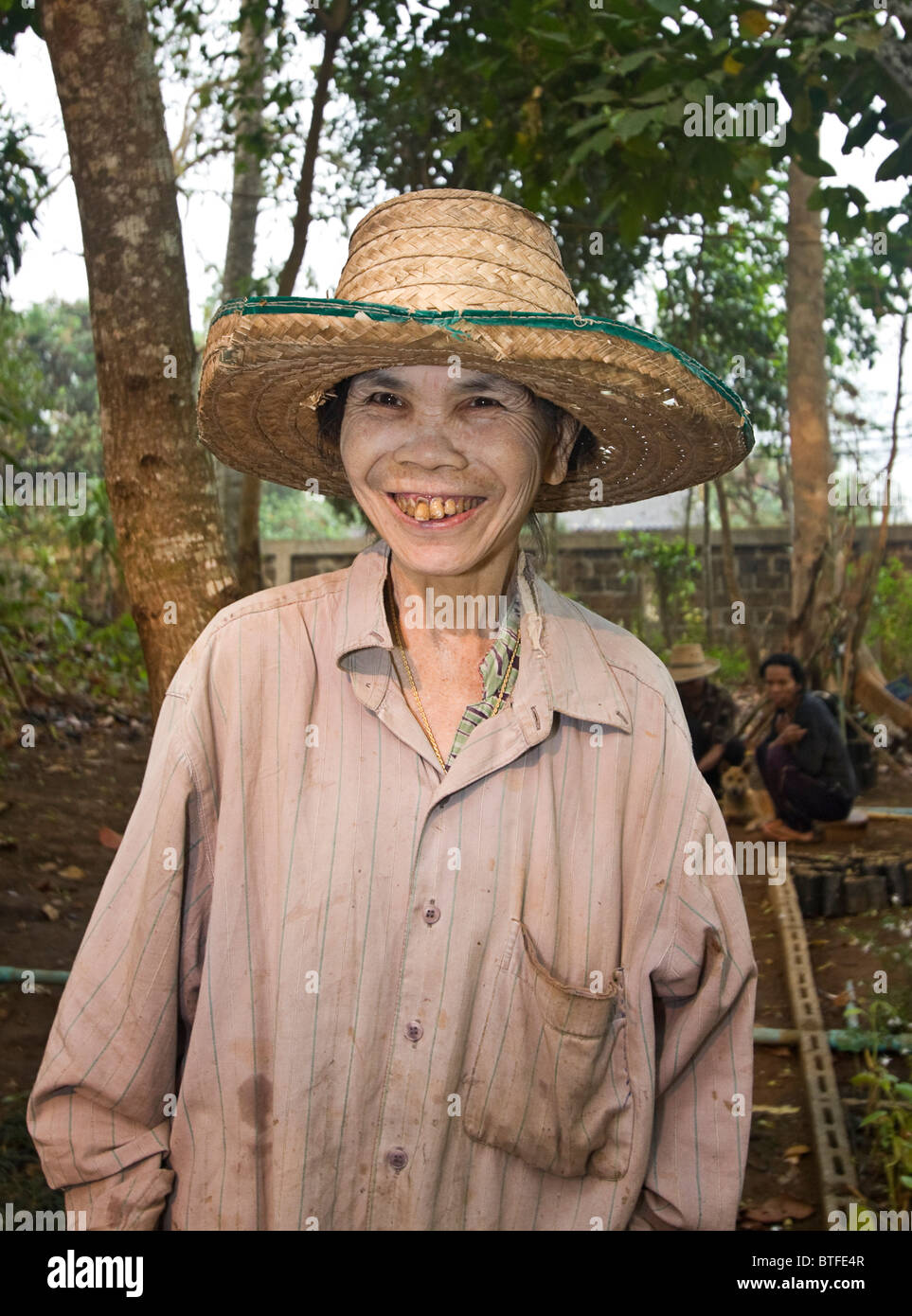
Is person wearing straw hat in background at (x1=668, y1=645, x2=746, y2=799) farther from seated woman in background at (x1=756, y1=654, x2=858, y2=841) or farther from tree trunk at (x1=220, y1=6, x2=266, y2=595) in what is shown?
tree trunk at (x1=220, y1=6, x2=266, y2=595)

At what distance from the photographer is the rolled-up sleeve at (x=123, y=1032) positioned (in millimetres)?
1454

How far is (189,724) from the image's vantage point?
1.49 meters

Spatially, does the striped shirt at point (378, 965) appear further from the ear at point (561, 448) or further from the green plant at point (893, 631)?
the green plant at point (893, 631)

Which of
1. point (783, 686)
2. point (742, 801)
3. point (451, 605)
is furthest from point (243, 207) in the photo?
point (451, 605)

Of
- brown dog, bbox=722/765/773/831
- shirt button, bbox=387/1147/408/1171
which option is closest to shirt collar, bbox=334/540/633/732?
shirt button, bbox=387/1147/408/1171

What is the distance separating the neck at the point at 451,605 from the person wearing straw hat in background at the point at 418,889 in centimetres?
2

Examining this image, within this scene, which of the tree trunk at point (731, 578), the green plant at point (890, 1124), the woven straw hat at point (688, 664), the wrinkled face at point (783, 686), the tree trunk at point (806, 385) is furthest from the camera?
the tree trunk at point (731, 578)

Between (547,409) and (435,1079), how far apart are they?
93 cm

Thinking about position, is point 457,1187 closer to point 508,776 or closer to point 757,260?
point 508,776

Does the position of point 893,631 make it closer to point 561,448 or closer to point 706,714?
point 706,714

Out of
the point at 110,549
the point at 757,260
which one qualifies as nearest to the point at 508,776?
the point at 110,549

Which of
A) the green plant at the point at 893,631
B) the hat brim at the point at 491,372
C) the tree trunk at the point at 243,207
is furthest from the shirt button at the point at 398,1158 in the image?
the green plant at the point at 893,631

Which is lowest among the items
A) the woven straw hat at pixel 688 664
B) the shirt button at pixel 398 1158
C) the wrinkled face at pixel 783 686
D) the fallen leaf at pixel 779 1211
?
the fallen leaf at pixel 779 1211

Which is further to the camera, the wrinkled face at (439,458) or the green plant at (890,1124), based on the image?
the green plant at (890,1124)
